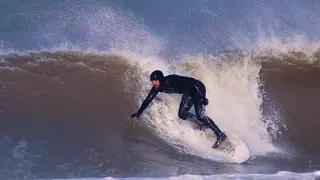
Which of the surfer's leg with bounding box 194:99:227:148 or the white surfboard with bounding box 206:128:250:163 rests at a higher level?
the surfer's leg with bounding box 194:99:227:148

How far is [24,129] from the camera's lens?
6.41m

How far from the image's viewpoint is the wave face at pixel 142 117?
19.7 ft

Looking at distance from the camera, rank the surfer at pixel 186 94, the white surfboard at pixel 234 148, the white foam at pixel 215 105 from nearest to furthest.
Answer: the surfer at pixel 186 94 < the white surfboard at pixel 234 148 < the white foam at pixel 215 105

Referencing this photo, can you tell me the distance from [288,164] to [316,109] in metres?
1.15

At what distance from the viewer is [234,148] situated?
607 centimetres

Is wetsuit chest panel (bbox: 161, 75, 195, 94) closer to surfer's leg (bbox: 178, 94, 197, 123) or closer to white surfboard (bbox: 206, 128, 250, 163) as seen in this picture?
surfer's leg (bbox: 178, 94, 197, 123)

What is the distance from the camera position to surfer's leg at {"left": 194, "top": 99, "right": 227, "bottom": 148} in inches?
232

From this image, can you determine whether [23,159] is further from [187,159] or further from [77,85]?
[187,159]

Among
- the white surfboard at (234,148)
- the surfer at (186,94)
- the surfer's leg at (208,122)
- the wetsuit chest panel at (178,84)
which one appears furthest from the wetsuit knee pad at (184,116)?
the white surfboard at (234,148)

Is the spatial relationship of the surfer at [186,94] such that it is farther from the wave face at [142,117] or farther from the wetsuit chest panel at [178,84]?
the wave face at [142,117]

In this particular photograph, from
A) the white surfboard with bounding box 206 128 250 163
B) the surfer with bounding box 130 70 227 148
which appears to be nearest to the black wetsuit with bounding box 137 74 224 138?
the surfer with bounding box 130 70 227 148

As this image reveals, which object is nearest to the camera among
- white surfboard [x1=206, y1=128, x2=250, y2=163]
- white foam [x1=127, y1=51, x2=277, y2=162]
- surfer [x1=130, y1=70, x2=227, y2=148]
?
surfer [x1=130, y1=70, x2=227, y2=148]

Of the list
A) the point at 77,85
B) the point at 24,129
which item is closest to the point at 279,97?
the point at 77,85

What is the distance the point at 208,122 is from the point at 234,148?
1.69 feet
